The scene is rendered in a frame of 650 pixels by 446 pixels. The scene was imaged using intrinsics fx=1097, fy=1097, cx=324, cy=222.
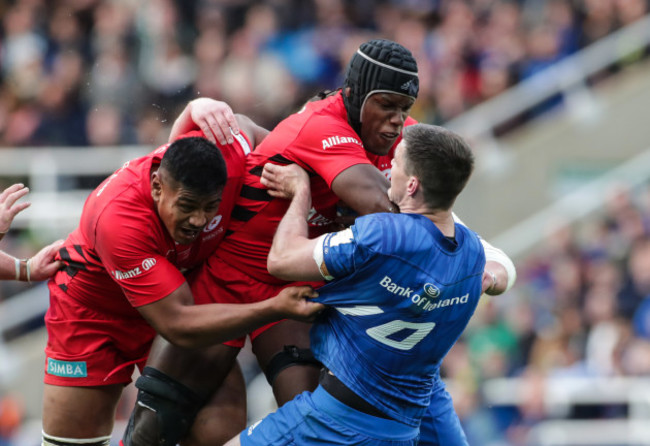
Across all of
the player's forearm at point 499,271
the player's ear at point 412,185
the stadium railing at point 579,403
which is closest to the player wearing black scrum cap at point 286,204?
the player's ear at point 412,185

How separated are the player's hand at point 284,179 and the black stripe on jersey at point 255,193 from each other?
0.40ft

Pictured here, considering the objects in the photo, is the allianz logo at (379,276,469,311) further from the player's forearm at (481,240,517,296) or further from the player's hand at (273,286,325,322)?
the player's forearm at (481,240,517,296)

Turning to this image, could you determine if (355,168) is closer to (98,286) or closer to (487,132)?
(98,286)

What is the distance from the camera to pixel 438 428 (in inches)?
244

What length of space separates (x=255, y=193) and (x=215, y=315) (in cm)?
86

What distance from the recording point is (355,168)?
5754 mm

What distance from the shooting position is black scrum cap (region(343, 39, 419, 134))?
5965 millimetres

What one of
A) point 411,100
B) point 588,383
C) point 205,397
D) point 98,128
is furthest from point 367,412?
point 98,128

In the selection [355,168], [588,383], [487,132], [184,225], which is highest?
[355,168]

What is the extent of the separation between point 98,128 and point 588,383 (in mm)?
6311

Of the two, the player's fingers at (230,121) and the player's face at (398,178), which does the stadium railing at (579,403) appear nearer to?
the player's fingers at (230,121)

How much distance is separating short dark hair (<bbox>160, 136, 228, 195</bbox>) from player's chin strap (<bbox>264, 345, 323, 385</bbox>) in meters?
1.05

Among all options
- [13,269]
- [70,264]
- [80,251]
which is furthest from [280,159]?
[13,269]

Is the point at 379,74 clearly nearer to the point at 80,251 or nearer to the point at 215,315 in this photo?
the point at 215,315
